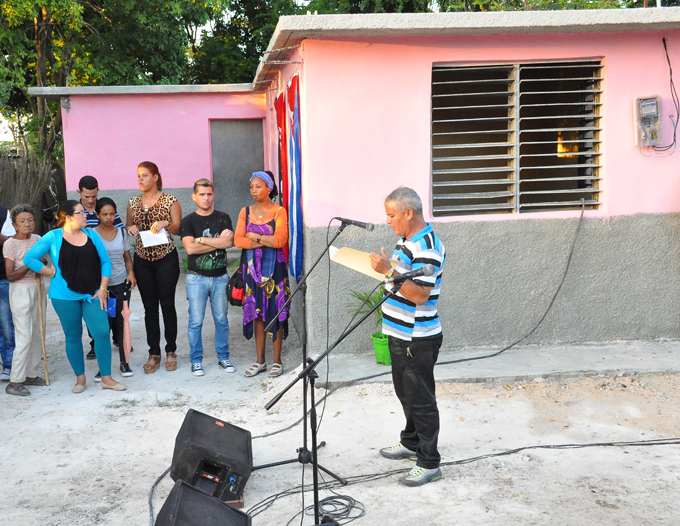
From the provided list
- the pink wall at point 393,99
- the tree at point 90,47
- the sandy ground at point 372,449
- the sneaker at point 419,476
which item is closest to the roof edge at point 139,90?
the tree at point 90,47

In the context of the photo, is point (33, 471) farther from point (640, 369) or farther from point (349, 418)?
point (640, 369)

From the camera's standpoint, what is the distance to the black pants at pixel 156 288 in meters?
6.48

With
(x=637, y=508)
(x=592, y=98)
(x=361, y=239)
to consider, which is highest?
(x=592, y=98)

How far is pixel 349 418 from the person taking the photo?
5.32 m

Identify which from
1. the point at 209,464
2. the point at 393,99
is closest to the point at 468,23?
the point at 393,99

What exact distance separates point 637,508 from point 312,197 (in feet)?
12.0

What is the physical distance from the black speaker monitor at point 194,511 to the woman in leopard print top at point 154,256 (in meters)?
3.41

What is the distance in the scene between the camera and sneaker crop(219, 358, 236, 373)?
6577 mm

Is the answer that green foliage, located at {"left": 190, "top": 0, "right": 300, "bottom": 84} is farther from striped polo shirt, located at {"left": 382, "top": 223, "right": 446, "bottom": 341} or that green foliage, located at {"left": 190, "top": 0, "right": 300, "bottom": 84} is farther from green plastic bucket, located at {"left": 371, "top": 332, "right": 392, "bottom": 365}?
striped polo shirt, located at {"left": 382, "top": 223, "right": 446, "bottom": 341}

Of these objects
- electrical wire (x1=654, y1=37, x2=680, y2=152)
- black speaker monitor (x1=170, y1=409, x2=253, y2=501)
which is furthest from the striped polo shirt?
electrical wire (x1=654, y1=37, x2=680, y2=152)

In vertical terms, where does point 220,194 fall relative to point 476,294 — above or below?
above

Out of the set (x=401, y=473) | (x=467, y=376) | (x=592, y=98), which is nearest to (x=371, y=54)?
(x=592, y=98)

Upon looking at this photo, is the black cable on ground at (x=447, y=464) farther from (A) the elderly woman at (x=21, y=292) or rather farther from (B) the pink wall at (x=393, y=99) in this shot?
(A) the elderly woman at (x=21, y=292)

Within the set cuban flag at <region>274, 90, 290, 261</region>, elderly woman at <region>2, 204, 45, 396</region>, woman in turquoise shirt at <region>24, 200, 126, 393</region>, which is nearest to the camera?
woman in turquoise shirt at <region>24, 200, 126, 393</region>
